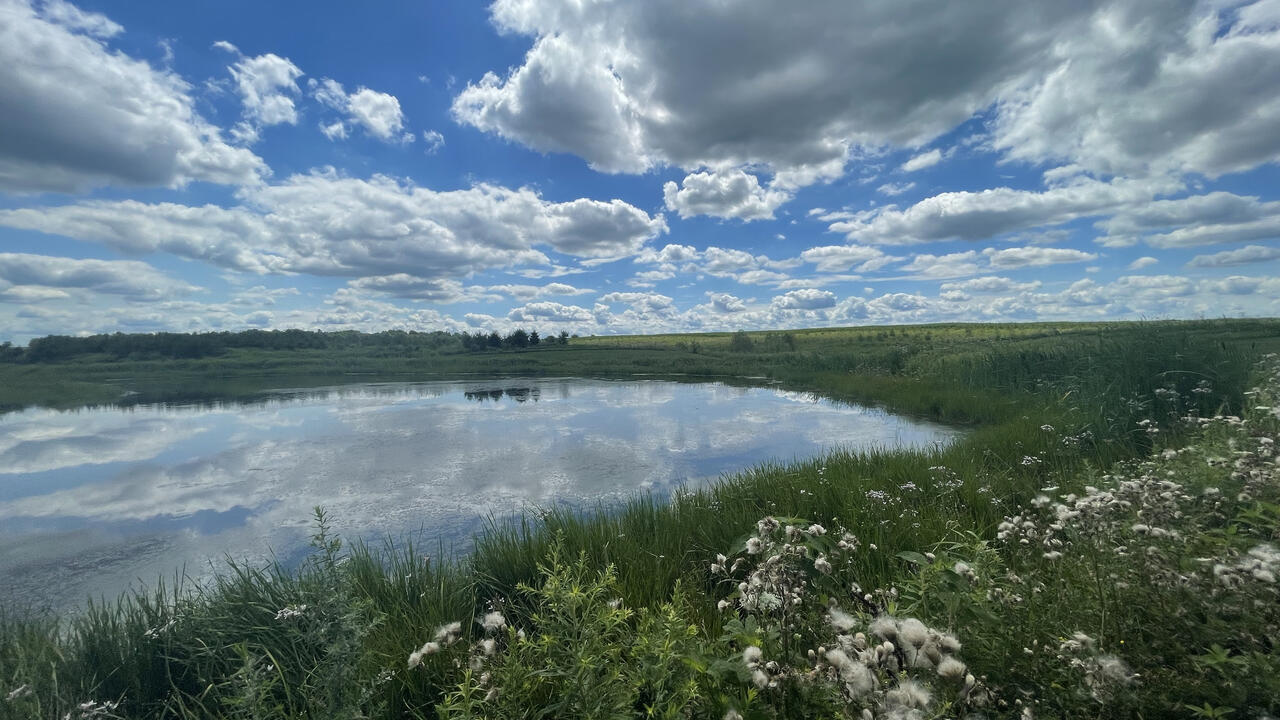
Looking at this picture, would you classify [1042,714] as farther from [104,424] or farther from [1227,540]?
[104,424]

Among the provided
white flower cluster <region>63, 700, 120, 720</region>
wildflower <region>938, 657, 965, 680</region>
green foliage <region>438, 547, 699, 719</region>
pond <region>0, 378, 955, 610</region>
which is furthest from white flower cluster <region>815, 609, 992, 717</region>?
pond <region>0, 378, 955, 610</region>

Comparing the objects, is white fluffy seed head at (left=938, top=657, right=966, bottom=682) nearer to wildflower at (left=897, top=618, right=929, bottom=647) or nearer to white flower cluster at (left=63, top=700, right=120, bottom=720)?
wildflower at (left=897, top=618, right=929, bottom=647)

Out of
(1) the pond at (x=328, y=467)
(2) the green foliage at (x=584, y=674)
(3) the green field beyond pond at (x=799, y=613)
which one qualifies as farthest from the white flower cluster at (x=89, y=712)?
(1) the pond at (x=328, y=467)

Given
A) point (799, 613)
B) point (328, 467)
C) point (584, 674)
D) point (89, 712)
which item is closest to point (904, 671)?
point (799, 613)

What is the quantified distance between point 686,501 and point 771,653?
12.5ft

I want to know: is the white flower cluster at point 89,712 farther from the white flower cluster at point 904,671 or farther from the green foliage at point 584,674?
the white flower cluster at point 904,671

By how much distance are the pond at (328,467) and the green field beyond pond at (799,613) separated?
1242mm

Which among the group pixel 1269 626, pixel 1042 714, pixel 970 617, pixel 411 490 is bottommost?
pixel 411 490

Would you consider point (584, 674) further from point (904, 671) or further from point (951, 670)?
point (951, 670)

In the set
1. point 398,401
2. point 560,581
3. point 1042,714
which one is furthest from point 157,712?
point 398,401

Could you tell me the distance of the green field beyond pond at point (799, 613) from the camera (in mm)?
1479

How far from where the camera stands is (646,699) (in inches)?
84.3

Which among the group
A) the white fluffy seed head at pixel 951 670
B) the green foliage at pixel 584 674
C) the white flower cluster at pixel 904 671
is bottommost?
the green foliage at pixel 584 674

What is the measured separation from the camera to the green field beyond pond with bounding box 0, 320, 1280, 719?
148cm
